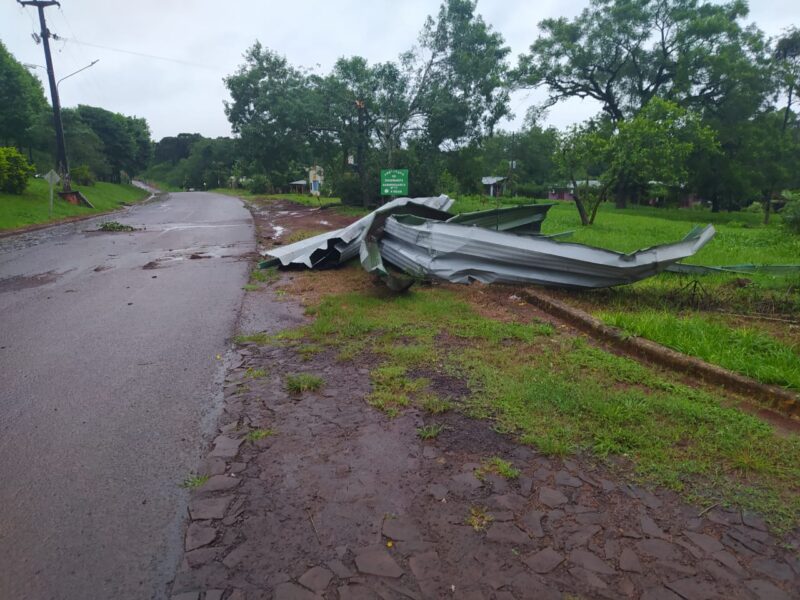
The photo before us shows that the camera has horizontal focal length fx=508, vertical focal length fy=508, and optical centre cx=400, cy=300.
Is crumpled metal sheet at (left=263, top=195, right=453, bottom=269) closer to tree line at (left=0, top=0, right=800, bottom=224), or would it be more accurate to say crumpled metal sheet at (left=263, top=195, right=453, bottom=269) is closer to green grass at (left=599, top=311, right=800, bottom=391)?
green grass at (left=599, top=311, right=800, bottom=391)

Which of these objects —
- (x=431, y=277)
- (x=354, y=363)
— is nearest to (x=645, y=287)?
(x=431, y=277)

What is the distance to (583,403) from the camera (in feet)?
11.7

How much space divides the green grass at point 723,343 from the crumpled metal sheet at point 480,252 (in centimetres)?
88

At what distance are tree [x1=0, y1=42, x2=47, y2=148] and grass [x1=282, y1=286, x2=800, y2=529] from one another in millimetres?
39776

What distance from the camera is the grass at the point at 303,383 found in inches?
Answer: 160

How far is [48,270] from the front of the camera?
9766mm

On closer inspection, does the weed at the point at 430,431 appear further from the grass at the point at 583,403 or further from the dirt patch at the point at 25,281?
the dirt patch at the point at 25,281

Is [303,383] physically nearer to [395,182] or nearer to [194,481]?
[194,481]

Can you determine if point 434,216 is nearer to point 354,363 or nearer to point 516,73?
point 354,363

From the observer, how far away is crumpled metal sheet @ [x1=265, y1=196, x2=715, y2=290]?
6223 mm

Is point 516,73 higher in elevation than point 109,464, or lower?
higher

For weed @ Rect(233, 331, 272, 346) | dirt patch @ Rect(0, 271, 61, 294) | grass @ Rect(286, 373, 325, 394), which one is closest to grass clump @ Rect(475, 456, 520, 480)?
grass @ Rect(286, 373, 325, 394)

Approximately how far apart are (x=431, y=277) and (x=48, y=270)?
753 centimetres

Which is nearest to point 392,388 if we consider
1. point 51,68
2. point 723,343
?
point 723,343
